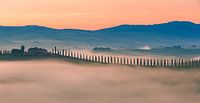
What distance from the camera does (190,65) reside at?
563 feet

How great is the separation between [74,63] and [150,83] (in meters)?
26.2

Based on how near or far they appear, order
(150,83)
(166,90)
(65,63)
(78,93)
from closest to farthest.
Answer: (78,93), (166,90), (150,83), (65,63)

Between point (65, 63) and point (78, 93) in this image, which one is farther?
point (65, 63)

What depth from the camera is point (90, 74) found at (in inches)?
6171

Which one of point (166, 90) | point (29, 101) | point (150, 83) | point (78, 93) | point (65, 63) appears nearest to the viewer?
point (29, 101)

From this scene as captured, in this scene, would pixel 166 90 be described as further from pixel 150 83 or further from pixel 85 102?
pixel 85 102

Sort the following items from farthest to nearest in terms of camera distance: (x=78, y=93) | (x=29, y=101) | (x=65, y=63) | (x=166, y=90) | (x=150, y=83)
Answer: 1. (x=65, y=63)
2. (x=150, y=83)
3. (x=166, y=90)
4. (x=78, y=93)
5. (x=29, y=101)

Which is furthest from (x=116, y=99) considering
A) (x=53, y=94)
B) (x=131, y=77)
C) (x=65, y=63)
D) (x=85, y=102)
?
(x=65, y=63)

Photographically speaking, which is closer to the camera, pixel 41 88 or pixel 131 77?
pixel 41 88

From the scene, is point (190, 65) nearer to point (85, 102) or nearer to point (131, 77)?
point (131, 77)

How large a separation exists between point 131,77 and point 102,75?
385 inches

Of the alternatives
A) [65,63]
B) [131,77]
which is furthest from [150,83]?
[65,63]

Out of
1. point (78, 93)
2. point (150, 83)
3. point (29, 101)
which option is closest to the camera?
point (29, 101)

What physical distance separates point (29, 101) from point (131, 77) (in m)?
40.7
